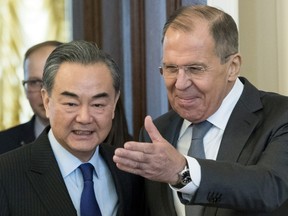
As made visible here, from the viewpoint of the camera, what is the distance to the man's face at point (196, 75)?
103 inches

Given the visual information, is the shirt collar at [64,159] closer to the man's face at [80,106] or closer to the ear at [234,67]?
the man's face at [80,106]

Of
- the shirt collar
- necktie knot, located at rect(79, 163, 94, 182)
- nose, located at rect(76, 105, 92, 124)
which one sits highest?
nose, located at rect(76, 105, 92, 124)

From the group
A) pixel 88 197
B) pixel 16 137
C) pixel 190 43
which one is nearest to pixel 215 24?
pixel 190 43

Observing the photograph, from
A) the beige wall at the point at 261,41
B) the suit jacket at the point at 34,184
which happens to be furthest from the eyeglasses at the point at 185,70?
the beige wall at the point at 261,41

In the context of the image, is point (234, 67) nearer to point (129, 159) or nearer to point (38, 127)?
point (129, 159)

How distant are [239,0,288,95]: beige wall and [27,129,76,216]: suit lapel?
1.35 meters

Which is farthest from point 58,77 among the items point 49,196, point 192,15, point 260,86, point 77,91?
point 260,86

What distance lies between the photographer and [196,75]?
2627mm

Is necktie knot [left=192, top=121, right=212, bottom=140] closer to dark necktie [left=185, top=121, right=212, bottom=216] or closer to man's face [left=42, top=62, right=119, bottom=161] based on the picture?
dark necktie [left=185, top=121, right=212, bottom=216]

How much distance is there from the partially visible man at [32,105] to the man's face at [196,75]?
1.17 m

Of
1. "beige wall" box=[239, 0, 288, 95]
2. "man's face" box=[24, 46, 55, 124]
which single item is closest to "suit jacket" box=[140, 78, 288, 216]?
"beige wall" box=[239, 0, 288, 95]

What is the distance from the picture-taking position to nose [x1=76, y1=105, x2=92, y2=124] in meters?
2.42

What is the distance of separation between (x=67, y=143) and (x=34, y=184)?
17cm

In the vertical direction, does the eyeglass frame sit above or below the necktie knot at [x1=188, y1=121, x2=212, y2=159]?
above
